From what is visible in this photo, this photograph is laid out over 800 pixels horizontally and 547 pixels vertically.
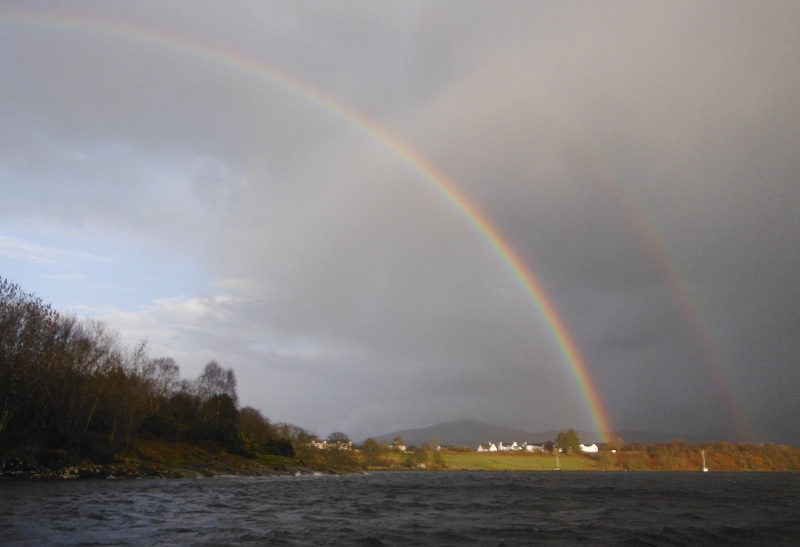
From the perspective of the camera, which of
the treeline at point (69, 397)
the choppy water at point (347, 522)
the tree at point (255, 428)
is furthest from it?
the tree at point (255, 428)

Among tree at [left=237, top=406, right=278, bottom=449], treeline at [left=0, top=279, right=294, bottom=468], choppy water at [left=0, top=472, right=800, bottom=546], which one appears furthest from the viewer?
tree at [left=237, top=406, right=278, bottom=449]

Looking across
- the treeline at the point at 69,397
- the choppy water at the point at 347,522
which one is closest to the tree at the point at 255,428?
the treeline at the point at 69,397

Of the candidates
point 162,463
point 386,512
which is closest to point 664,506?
point 386,512

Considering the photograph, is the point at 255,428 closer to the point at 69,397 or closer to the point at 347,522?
the point at 69,397

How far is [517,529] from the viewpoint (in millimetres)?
29422

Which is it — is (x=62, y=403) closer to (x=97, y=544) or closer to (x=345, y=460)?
(x=97, y=544)

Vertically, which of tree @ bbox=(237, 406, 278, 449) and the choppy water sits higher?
tree @ bbox=(237, 406, 278, 449)

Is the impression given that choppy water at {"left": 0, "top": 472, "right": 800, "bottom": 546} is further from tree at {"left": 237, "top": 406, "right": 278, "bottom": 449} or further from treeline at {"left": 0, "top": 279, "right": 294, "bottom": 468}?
tree at {"left": 237, "top": 406, "right": 278, "bottom": 449}

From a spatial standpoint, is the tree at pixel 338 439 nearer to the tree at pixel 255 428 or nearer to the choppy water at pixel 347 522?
the tree at pixel 255 428

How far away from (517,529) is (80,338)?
68890mm

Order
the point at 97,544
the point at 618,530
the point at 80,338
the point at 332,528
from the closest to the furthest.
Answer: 1. the point at 97,544
2. the point at 332,528
3. the point at 618,530
4. the point at 80,338

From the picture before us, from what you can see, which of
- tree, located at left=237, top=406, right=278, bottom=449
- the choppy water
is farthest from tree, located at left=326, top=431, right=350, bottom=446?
the choppy water

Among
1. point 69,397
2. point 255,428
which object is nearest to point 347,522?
point 69,397

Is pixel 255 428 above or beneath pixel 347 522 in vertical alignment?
above
